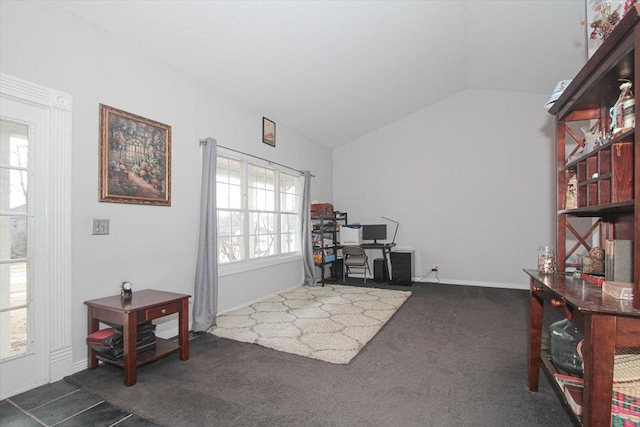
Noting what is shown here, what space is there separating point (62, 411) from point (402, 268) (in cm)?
489

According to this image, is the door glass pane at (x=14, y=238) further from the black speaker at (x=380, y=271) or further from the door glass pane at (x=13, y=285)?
the black speaker at (x=380, y=271)

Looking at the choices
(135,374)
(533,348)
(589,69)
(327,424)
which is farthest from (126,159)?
(533,348)

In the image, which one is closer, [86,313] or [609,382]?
[609,382]

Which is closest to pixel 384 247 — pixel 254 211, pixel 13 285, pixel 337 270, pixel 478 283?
pixel 337 270

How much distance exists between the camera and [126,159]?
278cm

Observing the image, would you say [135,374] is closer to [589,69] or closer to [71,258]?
[71,258]

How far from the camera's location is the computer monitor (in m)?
6.16

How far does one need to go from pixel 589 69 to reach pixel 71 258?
11.3ft

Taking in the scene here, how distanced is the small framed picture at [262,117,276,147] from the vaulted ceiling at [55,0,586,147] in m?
0.14

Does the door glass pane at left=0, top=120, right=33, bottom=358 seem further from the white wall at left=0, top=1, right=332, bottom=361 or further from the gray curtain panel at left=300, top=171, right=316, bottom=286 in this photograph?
the gray curtain panel at left=300, top=171, right=316, bottom=286

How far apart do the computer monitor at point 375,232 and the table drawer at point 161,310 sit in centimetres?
425

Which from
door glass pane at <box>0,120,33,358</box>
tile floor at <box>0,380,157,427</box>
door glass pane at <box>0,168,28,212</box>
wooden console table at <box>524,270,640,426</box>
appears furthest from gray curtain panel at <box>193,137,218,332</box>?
wooden console table at <box>524,270,640,426</box>

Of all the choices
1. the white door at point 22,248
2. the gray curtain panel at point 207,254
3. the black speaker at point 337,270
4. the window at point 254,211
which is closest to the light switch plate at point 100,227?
the white door at point 22,248

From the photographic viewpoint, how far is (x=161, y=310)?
2422mm
